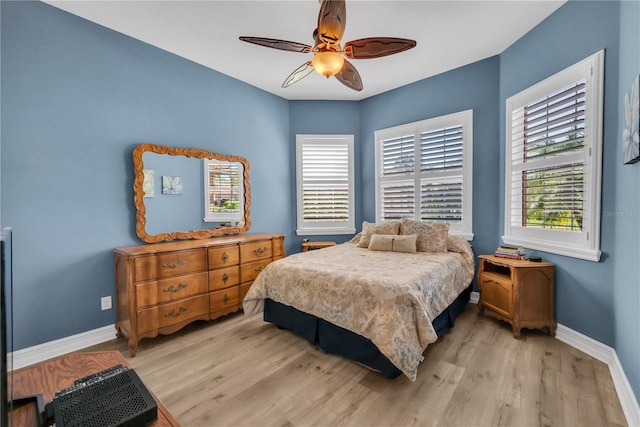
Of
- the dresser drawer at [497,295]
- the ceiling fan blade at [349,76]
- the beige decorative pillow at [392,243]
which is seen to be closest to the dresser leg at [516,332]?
the dresser drawer at [497,295]

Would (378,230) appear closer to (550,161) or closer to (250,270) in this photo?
(250,270)

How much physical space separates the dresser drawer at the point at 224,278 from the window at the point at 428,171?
92.5 inches

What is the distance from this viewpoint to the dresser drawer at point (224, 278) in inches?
110

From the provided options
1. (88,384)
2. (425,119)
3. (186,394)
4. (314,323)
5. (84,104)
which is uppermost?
(425,119)

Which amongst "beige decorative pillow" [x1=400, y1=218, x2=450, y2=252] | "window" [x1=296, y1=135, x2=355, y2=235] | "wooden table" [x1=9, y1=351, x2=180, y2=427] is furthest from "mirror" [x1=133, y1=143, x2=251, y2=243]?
"beige decorative pillow" [x1=400, y1=218, x2=450, y2=252]

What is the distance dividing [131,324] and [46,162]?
1507mm

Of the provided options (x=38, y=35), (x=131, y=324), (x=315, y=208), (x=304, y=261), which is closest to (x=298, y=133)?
(x=315, y=208)

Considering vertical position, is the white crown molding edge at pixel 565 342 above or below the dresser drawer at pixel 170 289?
below

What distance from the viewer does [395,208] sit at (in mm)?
4152

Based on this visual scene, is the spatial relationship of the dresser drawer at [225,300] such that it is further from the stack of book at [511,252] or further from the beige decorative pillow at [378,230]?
the stack of book at [511,252]

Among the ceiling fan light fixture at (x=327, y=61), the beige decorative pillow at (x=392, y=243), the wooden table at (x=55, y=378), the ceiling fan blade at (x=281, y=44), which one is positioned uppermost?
the ceiling fan blade at (x=281, y=44)

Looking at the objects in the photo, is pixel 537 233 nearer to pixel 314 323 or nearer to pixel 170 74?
pixel 314 323

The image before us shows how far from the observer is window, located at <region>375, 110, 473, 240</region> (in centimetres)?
351

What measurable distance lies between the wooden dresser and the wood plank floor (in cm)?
22
